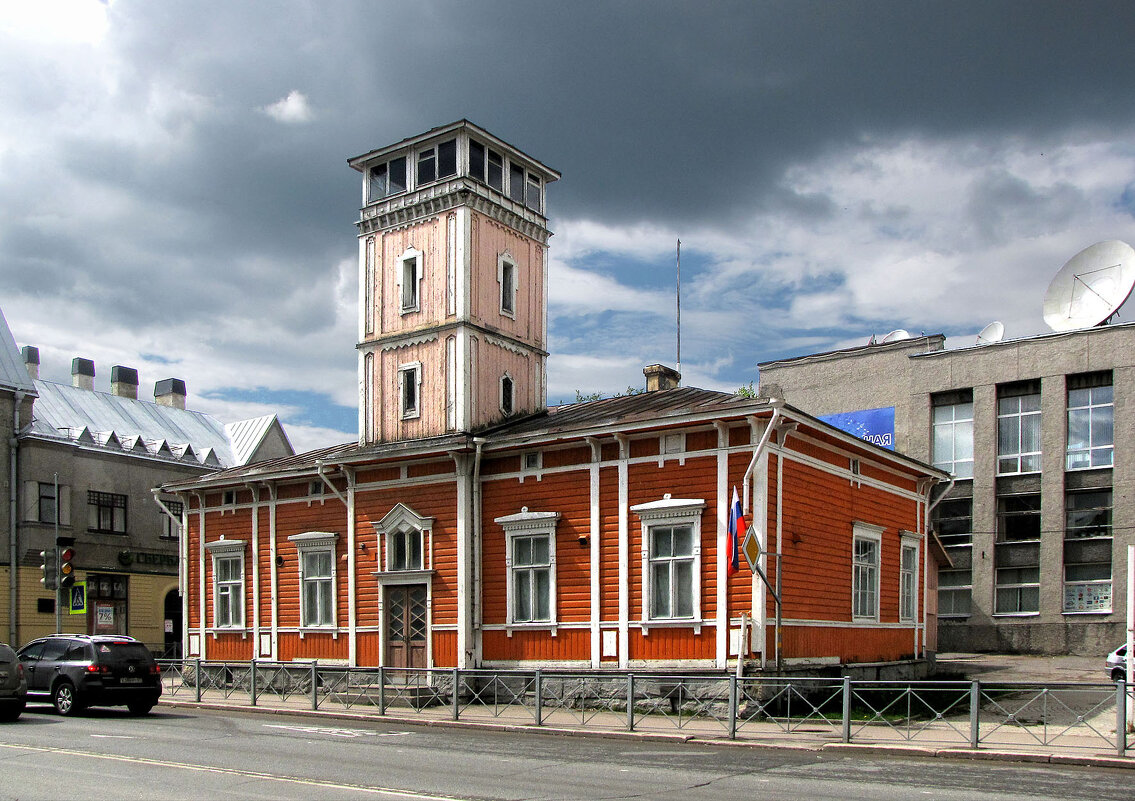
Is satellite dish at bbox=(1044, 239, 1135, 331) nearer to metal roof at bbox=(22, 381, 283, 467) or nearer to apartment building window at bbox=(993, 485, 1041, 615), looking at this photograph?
apartment building window at bbox=(993, 485, 1041, 615)

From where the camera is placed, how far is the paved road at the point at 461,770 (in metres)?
11.1

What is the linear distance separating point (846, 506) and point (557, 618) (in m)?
6.65

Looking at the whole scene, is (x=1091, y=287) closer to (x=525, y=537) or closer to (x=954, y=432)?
(x=954, y=432)

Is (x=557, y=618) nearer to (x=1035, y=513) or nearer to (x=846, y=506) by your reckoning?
(x=846, y=506)

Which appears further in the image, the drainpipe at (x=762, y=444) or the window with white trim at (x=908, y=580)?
the window with white trim at (x=908, y=580)

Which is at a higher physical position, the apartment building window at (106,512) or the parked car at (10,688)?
the apartment building window at (106,512)

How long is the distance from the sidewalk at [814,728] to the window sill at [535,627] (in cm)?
158

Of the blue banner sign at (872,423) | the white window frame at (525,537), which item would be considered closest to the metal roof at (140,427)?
the white window frame at (525,537)

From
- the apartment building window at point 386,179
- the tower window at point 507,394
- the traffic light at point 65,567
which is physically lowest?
the traffic light at point 65,567

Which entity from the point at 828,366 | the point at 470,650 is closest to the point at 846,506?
the point at 470,650

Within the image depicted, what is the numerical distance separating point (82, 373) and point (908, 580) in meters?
39.9

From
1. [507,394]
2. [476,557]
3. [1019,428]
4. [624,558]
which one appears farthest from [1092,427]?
[476,557]

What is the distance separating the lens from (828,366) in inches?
1563

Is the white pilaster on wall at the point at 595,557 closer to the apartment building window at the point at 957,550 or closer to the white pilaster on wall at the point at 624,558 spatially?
the white pilaster on wall at the point at 624,558
